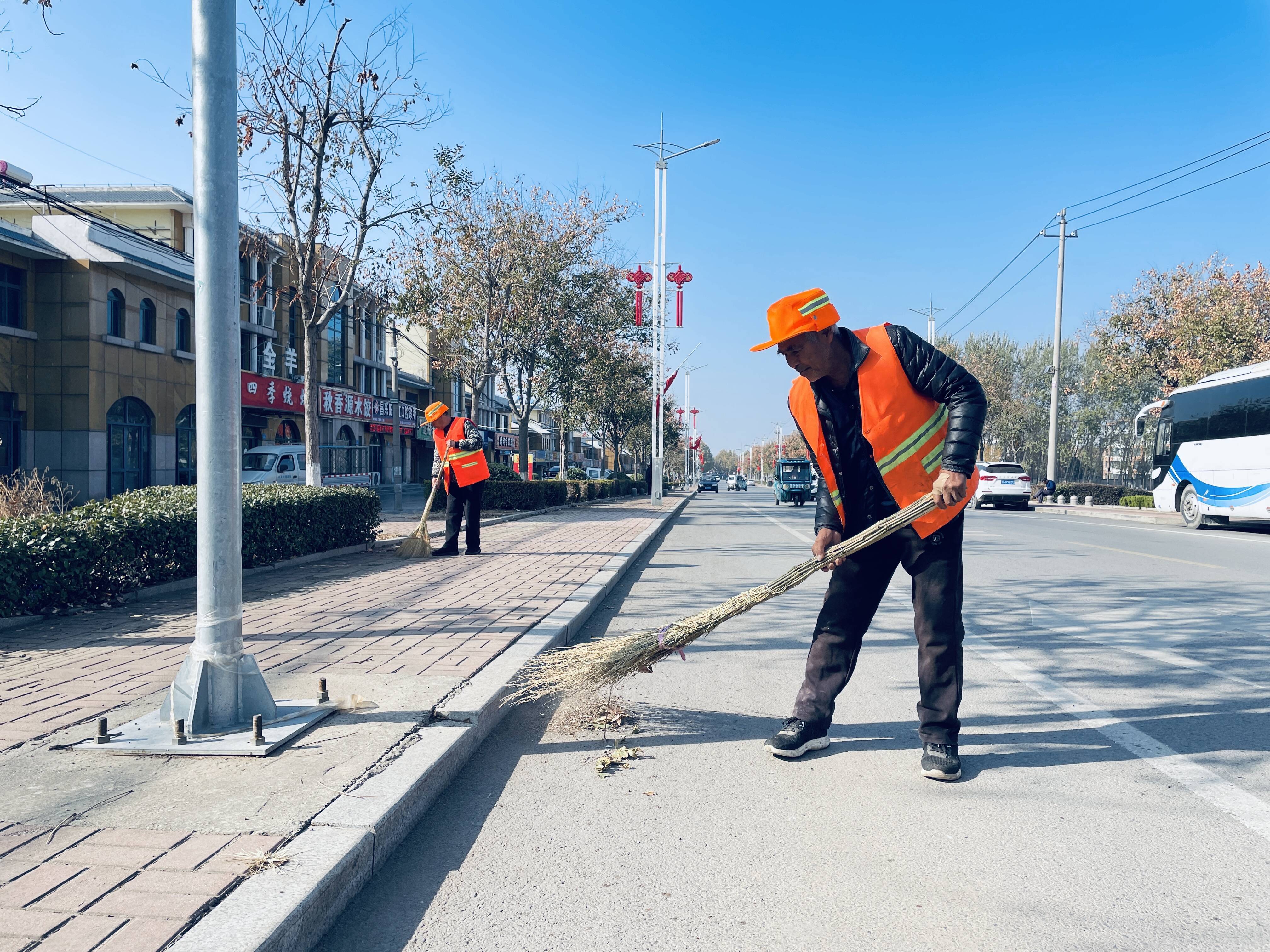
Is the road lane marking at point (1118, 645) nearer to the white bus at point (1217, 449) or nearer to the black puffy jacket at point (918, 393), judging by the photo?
the black puffy jacket at point (918, 393)

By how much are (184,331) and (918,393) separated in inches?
1049

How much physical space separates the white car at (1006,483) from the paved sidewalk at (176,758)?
23.1 m

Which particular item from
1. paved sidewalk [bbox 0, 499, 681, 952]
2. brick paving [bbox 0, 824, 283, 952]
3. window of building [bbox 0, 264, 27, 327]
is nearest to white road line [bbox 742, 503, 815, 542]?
paved sidewalk [bbox 0, 499, 681, 952]

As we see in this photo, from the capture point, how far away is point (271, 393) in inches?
1190

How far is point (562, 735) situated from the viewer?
4027 mm

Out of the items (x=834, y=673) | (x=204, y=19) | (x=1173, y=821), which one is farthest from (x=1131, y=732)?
(x=204, y=19)

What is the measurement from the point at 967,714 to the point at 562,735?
2008 mm

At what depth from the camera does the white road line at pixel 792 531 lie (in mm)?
14773

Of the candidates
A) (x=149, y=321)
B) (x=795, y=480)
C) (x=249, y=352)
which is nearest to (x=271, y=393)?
(x=249, y=352)

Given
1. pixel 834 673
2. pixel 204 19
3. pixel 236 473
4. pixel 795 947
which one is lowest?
pixel 795 947

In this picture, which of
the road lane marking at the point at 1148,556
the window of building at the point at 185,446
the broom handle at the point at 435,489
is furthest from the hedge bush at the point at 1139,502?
the window of building at the point at 185,446

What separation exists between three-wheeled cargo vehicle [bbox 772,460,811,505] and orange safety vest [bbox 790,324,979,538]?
26810 mm

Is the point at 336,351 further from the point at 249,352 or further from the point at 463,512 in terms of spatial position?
the point at 463,512

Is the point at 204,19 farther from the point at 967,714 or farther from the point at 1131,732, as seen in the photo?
the point at 1131,732
